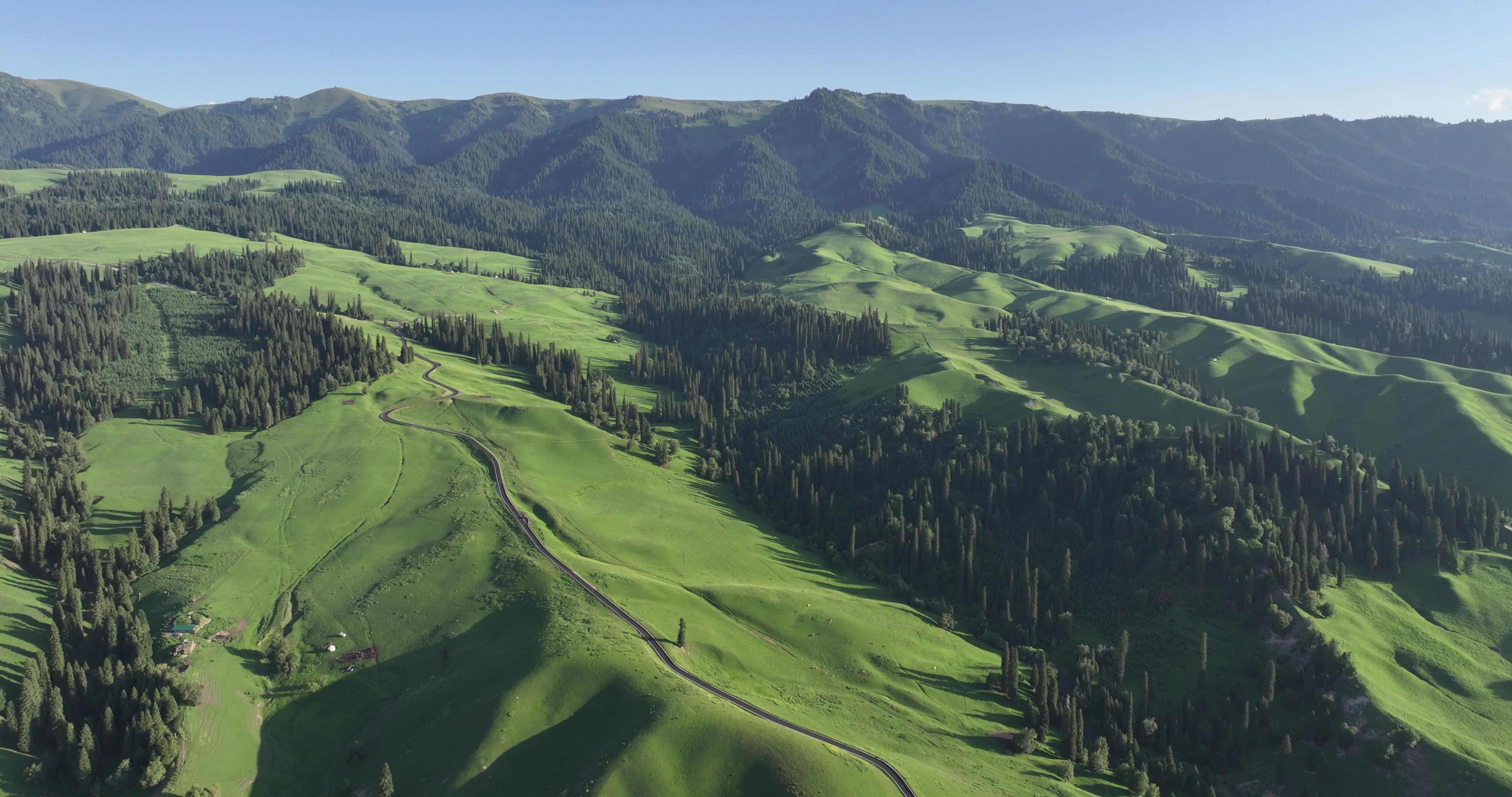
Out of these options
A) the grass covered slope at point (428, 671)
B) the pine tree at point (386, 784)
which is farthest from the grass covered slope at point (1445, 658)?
the pine tree at point (386, 784)

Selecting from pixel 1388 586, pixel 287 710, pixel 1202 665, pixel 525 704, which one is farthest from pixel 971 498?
pixel 287 710

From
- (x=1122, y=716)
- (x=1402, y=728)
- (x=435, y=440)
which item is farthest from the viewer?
(x=435, y=440)

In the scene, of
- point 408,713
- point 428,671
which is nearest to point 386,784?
point 408,713

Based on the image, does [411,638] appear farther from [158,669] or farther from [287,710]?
[158,669]

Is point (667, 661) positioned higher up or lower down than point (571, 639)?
lower down

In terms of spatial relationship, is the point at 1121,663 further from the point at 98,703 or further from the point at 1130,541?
the point at 98,703

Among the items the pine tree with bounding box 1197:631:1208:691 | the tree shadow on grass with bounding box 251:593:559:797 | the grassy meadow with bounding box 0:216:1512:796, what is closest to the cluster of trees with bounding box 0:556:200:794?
the grassy meadow with bounding box 0:216:1512:796

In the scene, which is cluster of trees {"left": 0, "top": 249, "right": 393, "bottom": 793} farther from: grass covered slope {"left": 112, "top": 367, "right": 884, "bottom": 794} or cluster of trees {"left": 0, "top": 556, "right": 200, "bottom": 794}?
grass covered slope {"left": 112, "top": 367, "right": 884, "bottom": 794}
